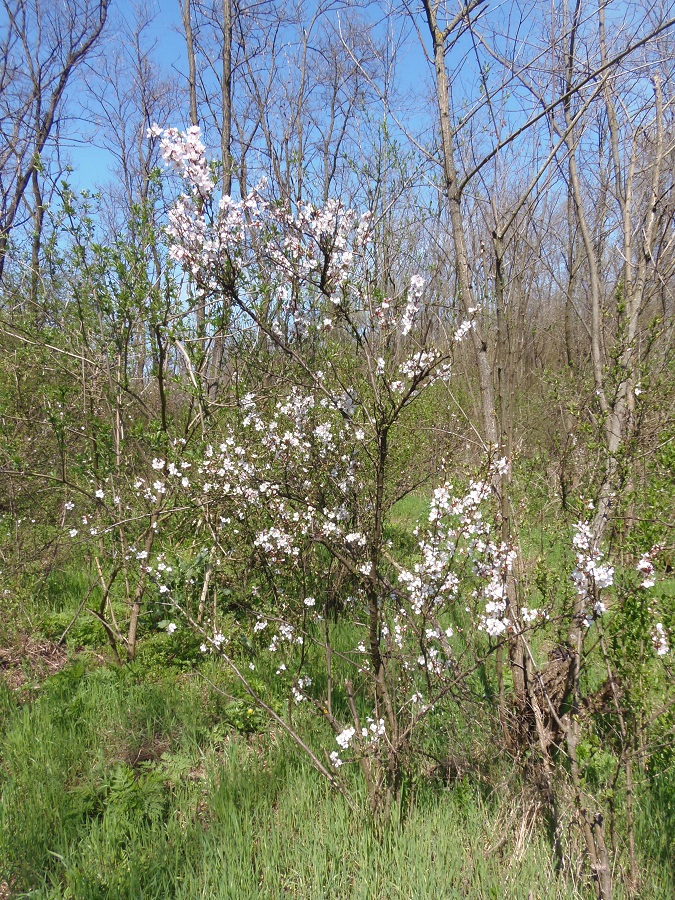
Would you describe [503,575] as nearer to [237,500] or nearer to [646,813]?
[646,813]

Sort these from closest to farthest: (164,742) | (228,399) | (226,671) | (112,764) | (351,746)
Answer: (351,746) < (112,764) < (164,742) < (226,671) < (228,399)

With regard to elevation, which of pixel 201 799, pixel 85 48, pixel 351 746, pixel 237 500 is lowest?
pixel 201 799

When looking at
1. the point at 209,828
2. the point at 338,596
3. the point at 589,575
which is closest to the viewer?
the point at 589,575

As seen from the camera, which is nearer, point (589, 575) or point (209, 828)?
point (589, 575)

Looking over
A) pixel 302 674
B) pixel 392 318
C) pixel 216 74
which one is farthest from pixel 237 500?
pixel 216 74

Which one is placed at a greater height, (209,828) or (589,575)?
(589,575)

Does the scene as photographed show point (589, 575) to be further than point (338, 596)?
No

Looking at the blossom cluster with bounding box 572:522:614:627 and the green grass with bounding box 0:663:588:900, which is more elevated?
the blossom cluster with bounding box 572:522:614:627

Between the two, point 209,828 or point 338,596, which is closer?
point 209,828

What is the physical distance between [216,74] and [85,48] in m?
5.25

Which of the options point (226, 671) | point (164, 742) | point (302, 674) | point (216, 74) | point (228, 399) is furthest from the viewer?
point (216, 74)

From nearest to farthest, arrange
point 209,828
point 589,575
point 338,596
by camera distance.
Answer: point 589,575 → point 209,828 → point 338,596

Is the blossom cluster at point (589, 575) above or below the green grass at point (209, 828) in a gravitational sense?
above

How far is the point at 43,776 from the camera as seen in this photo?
108 inches
